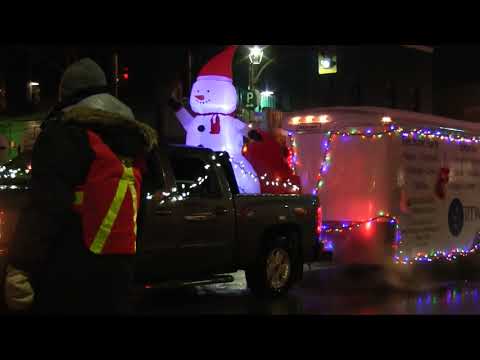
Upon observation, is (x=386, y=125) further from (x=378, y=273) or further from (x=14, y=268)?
(x=14, y=268)

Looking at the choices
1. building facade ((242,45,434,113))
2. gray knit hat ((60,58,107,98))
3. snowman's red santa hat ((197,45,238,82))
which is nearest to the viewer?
gray knit hat ((60,58,107,98))

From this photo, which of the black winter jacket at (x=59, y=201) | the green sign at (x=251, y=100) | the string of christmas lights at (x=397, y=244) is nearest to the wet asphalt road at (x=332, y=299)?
the string of christmas lights at (x=397, y=244)

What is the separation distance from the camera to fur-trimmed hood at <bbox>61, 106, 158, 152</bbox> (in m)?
3.60

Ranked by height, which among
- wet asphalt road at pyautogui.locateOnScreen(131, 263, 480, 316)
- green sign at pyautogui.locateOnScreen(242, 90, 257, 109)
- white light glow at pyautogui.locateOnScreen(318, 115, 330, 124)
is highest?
green sign at pyautogui.locateOnScreen(242, 90, 257, 109)

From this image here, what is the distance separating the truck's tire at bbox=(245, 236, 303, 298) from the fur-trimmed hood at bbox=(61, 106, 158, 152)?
691cm

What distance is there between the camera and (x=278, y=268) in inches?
435

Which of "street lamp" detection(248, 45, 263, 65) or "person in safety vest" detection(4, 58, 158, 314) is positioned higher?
"street lamp" detection(248, 45, 263, 65)

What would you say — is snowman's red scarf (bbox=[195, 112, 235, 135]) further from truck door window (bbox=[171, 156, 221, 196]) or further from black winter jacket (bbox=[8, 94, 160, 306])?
black winter jacket (bbox=[8, 94, 160, 306])

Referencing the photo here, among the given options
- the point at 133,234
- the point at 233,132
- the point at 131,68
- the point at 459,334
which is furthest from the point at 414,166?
the point at 131,68

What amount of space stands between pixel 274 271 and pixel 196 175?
1.80 m

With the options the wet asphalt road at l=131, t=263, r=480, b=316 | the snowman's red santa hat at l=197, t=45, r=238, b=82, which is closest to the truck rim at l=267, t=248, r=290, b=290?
the wet asphalt road at l=131, t=263, r=480, b=316

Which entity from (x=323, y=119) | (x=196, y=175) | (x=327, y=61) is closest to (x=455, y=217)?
(x=323, y=119)

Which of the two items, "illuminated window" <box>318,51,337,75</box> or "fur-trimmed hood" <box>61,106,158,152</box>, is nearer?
"fur-trimmed hood" <box>61,106,158,152</box>

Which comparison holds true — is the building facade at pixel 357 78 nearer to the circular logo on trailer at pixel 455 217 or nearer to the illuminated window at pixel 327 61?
the illuminated window at pixel 327 61
